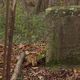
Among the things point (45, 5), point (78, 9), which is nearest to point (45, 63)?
point (78, 9)

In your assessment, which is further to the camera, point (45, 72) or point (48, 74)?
point (45, 72)

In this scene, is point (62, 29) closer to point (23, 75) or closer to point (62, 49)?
point (62, 49)

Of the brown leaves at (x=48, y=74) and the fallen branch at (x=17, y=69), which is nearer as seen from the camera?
the fallen branch at (x=17, y=69)

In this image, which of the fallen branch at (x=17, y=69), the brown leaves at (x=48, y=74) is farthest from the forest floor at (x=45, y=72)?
the fallen branch at (x=17, y=69)

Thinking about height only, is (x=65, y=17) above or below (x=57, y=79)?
above

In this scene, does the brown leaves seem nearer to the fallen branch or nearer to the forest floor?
the forest floor

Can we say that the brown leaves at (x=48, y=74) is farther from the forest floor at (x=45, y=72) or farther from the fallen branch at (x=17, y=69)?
the fallen branch at (x=17, y=69)

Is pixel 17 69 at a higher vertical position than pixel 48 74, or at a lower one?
higher

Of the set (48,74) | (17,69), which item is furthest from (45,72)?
(17,69)

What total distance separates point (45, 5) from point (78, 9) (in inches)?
274

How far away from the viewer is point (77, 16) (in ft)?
18.5

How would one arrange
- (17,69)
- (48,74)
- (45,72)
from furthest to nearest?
(45,72)
(48,74)
(17,69)

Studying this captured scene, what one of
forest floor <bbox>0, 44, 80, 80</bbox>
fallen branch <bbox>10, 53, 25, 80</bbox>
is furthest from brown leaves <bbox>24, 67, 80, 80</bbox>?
fallen branch <bbox>10, 53, 25, 80</bbox>

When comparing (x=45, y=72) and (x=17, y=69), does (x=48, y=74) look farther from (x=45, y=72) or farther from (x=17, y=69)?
(x=17, y=69)
